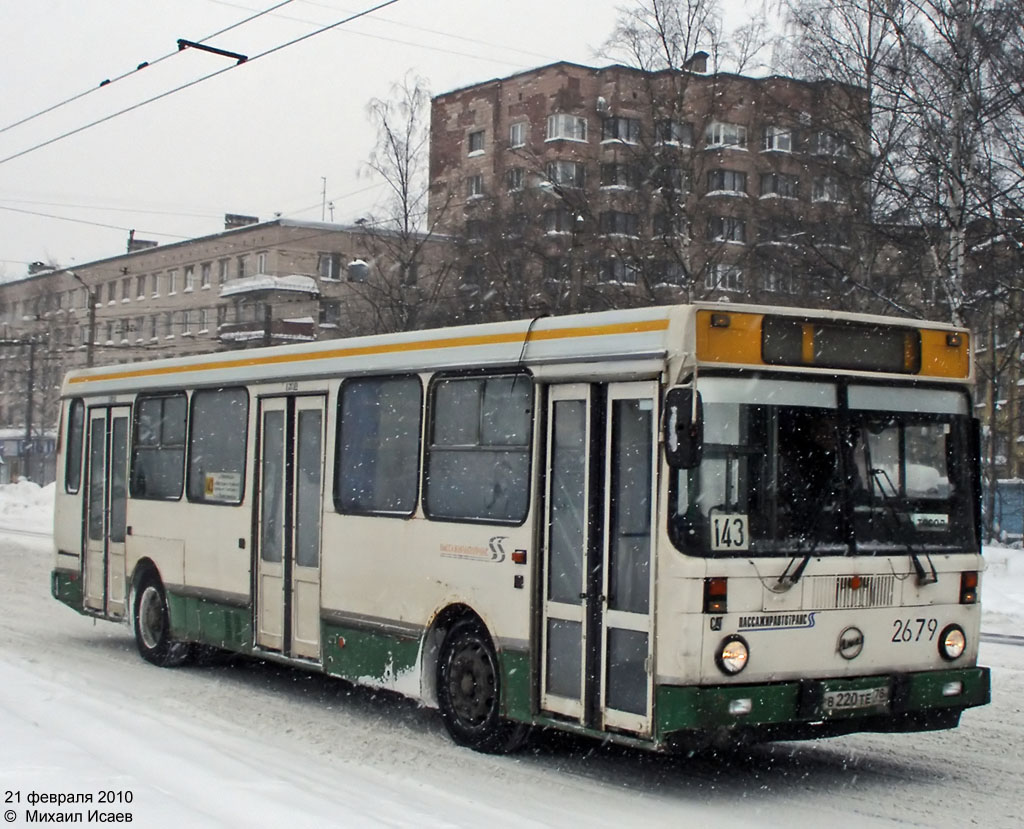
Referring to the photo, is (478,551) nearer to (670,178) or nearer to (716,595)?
(716,595)

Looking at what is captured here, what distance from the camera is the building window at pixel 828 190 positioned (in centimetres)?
2844

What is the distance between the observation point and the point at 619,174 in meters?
35.7

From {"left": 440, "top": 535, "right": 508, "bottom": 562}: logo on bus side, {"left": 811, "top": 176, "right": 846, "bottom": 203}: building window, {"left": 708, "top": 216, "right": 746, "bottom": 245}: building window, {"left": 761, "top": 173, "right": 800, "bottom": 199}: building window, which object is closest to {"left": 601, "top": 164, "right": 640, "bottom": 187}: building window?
{"left": 708, "top": 216, "right": 746, "bottom": 245}: building window

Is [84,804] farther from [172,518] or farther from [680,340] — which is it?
[172,518]

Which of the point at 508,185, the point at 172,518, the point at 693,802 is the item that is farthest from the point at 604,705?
the point at 508,185

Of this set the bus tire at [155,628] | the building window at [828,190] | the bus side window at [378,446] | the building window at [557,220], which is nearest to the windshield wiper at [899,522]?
the bus side window at [378,446]

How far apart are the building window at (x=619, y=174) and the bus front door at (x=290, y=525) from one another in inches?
905

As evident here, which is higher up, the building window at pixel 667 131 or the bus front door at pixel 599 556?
the building window at pixel 667 131

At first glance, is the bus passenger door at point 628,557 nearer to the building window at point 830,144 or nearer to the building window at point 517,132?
the building window at point 830,144

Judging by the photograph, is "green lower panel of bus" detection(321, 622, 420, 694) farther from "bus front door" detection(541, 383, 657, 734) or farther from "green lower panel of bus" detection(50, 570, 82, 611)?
"green lower panel of bus" detection(50, 570, 82, 611)

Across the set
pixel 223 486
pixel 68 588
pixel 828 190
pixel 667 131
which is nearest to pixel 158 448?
pixel 223 486

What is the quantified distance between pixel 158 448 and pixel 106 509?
4.15 feet

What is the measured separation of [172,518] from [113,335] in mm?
70285

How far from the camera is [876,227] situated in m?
26.2
